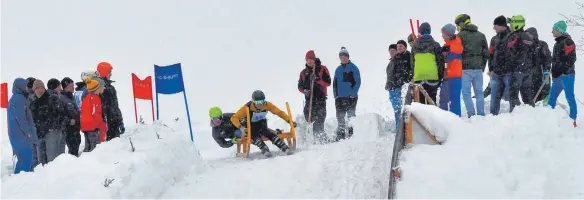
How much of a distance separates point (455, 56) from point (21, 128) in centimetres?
675

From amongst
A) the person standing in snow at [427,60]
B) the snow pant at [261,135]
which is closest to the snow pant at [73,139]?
the snow pant at [261,135]

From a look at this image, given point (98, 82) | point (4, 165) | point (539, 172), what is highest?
point (98, 82)

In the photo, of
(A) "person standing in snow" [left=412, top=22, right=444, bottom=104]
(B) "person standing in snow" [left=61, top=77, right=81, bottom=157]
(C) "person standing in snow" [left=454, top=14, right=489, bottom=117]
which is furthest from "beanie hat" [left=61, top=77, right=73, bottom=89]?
(C) "person standing in snow" [left=454, top=14, right=489, bottom=117]

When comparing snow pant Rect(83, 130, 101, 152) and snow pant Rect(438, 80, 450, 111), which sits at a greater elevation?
snow pant Rect(438, 80, 450, 111)

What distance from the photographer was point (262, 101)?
36.0 feet

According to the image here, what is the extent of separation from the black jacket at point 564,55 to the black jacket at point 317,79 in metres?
4.24

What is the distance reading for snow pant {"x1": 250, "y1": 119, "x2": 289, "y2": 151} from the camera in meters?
10.6

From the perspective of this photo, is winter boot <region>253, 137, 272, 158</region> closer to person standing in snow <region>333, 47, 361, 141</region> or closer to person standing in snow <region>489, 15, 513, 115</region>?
person standing in snow <region>333, 47, 361, 141</region>

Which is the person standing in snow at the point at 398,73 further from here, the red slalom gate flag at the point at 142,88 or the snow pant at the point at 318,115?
the red slalom gate flag at the point at 142,88

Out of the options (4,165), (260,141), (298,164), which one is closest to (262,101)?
(260,141)

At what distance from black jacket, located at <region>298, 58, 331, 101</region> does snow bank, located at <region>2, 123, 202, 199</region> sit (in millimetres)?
3823

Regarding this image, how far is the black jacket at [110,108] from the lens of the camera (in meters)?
9.80

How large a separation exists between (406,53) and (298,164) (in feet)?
12.4

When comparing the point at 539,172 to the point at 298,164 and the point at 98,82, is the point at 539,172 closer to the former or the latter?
the point at 298,164
